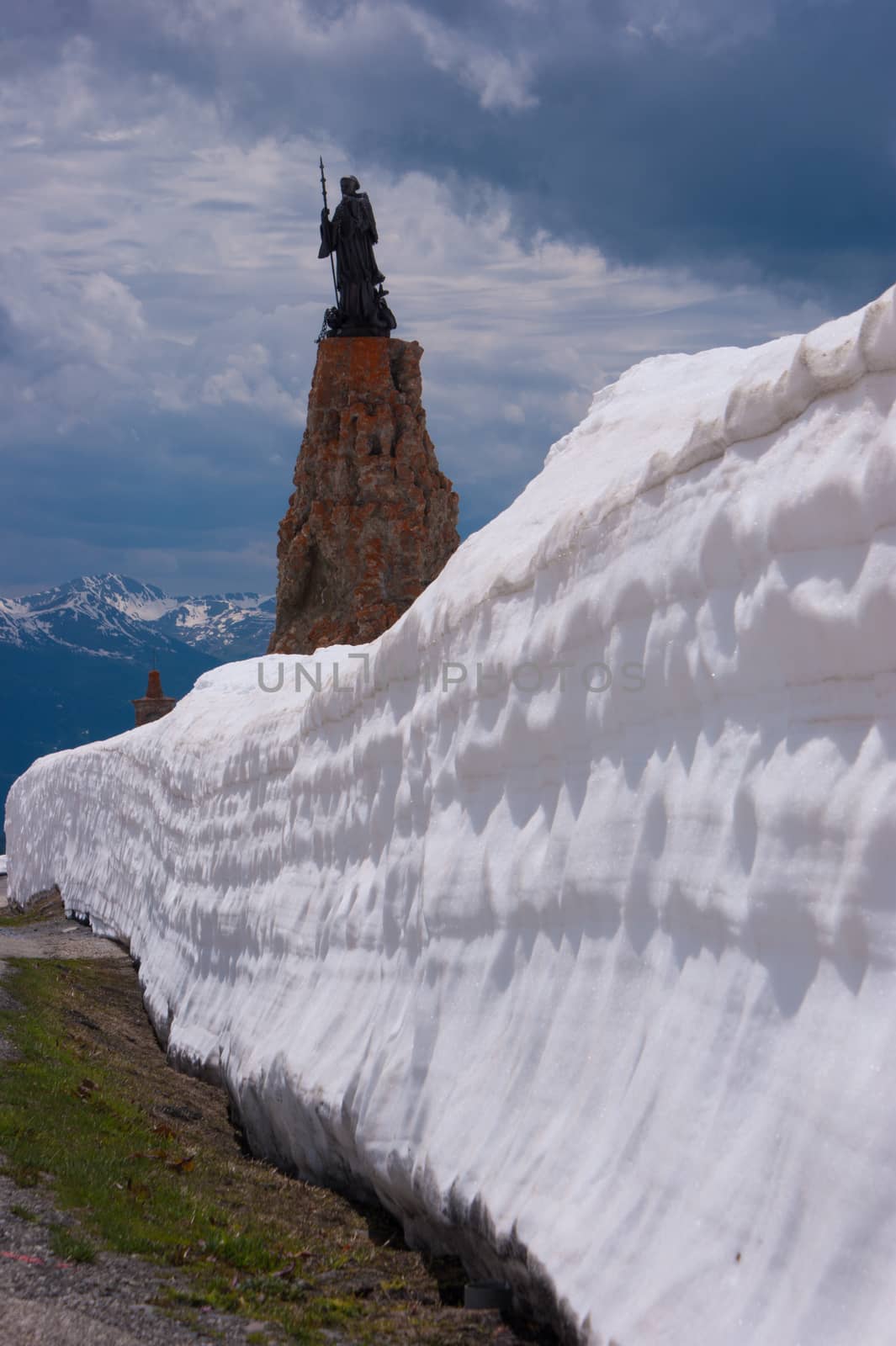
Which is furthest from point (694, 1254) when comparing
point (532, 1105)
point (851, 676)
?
point (851, 676)

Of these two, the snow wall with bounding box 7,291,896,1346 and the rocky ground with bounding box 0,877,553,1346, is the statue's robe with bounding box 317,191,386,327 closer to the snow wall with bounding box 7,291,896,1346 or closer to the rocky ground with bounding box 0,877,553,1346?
the snow wall with bounding box 7,291,896,1346

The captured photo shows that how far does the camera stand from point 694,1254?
3883mm

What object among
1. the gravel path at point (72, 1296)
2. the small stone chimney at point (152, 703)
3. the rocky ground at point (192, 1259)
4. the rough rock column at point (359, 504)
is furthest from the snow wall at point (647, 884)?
the small stone chimney at point (152, 703)

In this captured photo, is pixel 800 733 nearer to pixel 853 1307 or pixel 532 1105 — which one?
pixel 853 1307

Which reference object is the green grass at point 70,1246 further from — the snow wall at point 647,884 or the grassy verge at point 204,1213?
the snow wall at point 647,884

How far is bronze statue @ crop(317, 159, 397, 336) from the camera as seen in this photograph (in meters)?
26.4

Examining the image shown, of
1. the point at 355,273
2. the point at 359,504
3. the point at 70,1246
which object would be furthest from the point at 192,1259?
the point at 355,273

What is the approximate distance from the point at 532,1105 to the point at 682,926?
119 centimetres

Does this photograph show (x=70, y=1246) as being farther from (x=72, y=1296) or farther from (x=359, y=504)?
(x=359, y=504)

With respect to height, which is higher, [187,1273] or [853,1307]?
[853,1307]

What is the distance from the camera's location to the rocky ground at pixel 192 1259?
4.58m

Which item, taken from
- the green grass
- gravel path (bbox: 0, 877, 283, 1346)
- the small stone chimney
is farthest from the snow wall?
the small stone chimney

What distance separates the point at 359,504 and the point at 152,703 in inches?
676

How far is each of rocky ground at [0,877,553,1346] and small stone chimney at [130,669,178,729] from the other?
101 feet
